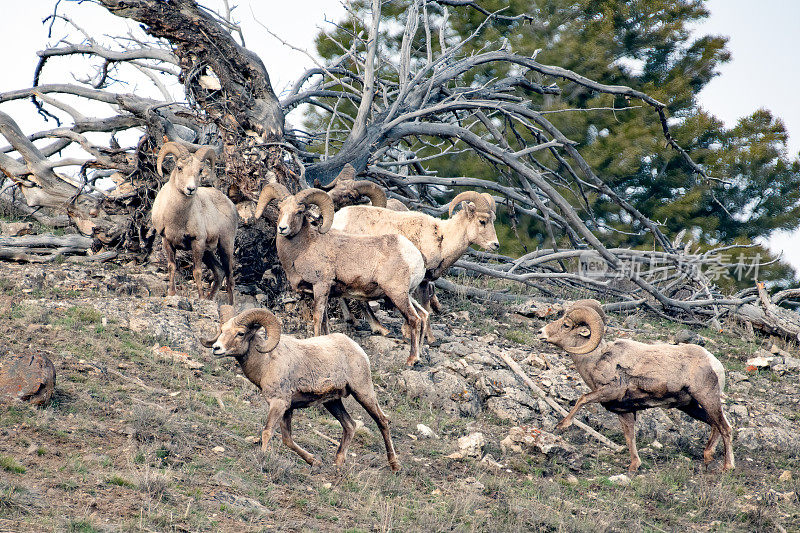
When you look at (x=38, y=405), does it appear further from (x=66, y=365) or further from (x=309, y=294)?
(x=309, y=294)

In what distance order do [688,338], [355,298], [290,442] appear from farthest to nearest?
[688,338] < [355,298] < [290,442]

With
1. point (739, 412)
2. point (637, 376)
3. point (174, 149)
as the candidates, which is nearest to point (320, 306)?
point (174, 149)

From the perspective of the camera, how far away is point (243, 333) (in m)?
6.51

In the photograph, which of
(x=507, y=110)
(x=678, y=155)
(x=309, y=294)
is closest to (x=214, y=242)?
(x=309, y=294)

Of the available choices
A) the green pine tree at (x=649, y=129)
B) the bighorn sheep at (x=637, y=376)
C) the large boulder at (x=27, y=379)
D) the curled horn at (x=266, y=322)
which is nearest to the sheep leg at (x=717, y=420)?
the bighorn sheep at (x=637, y=376)

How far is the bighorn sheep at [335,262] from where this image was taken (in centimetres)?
919

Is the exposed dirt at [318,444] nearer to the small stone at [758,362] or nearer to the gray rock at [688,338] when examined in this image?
the small stone at [758,362]

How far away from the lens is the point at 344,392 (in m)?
6.86

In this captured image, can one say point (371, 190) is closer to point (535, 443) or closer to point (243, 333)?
point (535, 443)

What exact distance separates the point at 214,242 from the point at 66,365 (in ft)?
10.6

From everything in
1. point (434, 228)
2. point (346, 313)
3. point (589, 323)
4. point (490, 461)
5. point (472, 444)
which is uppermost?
point (434, 228)

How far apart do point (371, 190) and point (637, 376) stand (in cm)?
451

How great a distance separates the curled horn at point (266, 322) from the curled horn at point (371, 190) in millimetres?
4624

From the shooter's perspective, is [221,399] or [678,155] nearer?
[221,399]
